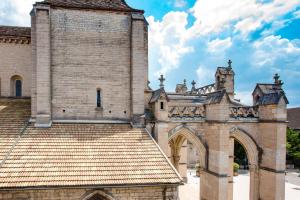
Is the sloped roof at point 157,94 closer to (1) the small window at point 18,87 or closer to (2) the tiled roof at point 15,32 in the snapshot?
(1) the small window at point 18,87

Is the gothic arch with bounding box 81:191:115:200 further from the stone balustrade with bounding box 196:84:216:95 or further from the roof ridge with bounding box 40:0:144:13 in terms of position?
the stone balustrade with bounding box 196:84:216:95

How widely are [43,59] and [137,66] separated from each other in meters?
5.16

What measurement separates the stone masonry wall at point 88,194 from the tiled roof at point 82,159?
0.50 m

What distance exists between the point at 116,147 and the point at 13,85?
8.90 meters

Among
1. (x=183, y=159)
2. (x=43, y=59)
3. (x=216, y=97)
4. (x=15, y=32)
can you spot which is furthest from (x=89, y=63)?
(x=183, y=159)

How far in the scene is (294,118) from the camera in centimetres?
4819

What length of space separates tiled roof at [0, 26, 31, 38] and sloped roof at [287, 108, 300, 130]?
45377mm

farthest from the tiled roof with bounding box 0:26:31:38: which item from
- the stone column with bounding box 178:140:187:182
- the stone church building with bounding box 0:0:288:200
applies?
the stone column with bounding box 178:140:187:182

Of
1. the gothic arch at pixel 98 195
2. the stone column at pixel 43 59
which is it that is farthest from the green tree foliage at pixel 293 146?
the stone column at pixel 43 59

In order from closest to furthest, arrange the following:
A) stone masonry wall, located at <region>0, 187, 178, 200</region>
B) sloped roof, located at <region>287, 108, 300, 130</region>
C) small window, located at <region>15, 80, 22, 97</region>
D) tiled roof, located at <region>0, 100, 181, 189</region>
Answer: stone masonry wall, located at <region>0, 187, 178, 200</region> < tiled roof, located at <region>0, 100, 181, 189</region> < small window, located at <region>15, 80, 22, 97</region> < sloped roof, located at <region>287, 108, 300, 130</region>

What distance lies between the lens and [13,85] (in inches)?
640

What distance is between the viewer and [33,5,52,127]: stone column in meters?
13.6

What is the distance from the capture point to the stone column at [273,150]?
15.5m

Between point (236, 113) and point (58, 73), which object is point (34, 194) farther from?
point (236, 113)
